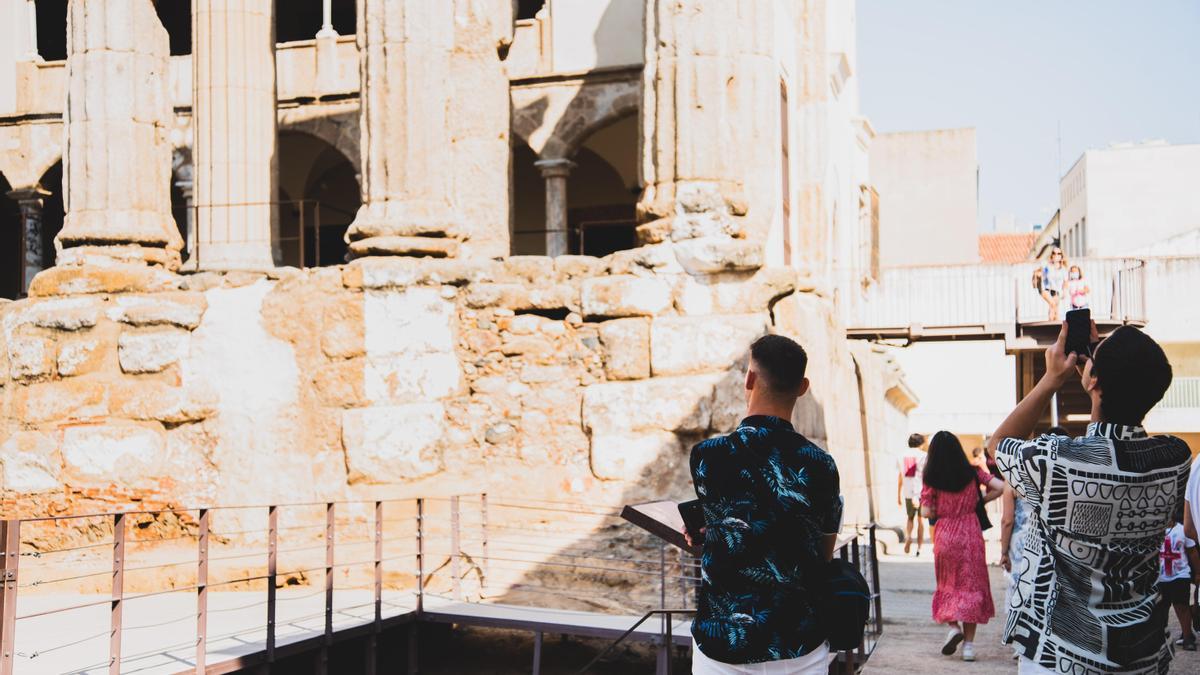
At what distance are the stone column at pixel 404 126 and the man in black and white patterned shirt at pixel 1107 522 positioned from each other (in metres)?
7.99

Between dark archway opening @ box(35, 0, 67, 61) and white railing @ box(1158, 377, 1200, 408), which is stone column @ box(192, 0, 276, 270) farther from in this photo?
white railing @ box(1158, 377, 1200, 408)

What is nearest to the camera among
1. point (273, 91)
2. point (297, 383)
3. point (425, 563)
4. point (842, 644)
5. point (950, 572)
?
point (842, 644)

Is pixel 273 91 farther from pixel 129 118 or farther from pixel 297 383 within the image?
pixel 297 383

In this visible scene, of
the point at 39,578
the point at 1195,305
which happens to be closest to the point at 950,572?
the point at 39,578

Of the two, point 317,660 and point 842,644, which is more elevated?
point 842,644

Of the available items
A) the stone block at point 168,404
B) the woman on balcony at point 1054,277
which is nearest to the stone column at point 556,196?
the woman on balcony at point 1054,277

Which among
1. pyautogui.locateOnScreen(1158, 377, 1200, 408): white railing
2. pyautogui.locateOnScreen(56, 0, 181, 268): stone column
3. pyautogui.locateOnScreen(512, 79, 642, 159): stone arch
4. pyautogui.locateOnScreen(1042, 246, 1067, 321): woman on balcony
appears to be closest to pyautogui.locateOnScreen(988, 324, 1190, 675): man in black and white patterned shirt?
pyautogui.locateOnScreen(56, 0, 181, 268): stone column

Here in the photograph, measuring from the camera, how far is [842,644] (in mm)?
3775

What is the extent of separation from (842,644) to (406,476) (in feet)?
24.7

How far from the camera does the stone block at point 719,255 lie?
10656 millimetres

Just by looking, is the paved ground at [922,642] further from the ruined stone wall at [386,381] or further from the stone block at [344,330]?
the stone block at [344,330]

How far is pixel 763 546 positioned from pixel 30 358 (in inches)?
367

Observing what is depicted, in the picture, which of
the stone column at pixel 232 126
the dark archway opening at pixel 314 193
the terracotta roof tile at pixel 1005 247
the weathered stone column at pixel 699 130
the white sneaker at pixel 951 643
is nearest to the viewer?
the white sneaker at pixel 951 643

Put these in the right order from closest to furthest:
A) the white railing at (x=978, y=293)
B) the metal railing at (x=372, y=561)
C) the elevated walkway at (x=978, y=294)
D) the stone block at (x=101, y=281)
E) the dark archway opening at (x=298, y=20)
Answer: the metal railing at (x=372, y=561), the stone block at (x=101, y=281), the dark archway opening at (x=298, y=20), the elevated walkway at (x=978, y=294), the white railing at (x=978, y=293)
